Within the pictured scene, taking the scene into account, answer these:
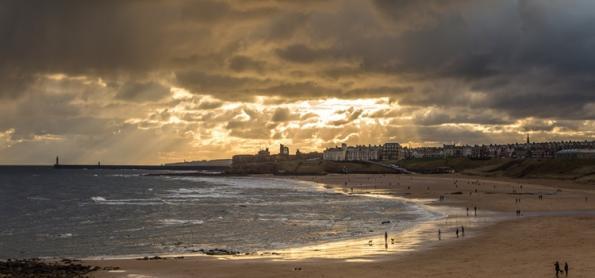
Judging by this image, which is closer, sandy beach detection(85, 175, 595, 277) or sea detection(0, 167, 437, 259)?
sandy beach detection(85, 175, 595, 277)

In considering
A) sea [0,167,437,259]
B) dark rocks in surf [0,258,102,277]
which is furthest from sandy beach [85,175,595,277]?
sea [0,167,437,259]

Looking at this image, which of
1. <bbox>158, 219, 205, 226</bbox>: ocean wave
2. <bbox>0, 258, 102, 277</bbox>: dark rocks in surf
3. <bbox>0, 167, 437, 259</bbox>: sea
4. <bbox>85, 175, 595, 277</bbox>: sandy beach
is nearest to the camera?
<bbox>85, 175, 595, 277</bbox>: sandy beach

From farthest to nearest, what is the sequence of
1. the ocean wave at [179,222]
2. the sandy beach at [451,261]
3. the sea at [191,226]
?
the ocean wave at [179,222] → the sea at [191,226] → the sandy beach at [451,261]

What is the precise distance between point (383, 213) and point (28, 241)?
152ft

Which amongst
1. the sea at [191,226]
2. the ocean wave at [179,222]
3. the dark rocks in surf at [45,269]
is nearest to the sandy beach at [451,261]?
the dark rocks in surf at [45,269]

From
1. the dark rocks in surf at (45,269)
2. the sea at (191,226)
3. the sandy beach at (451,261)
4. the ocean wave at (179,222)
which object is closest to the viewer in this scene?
the sandy beach at (451,261)

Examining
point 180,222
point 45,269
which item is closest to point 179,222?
point 180,222

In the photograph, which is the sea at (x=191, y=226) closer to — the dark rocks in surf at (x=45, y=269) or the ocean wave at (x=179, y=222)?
the ocean wave at (x=179, y=222)

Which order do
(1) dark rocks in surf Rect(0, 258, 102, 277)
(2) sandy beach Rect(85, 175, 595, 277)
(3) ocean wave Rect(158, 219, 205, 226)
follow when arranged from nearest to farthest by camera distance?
(2) sandy beach Rect(85, 175, 595, 277) → (1) dark rocks in surf Rect(0, 258, 102, 277) → (3) ocean wave Rect(158, 219, 205, 226)

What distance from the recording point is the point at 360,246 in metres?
52.8

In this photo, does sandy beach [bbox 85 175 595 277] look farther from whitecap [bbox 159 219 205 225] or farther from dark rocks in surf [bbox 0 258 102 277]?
whitecap [bbox 159 219 205 225]

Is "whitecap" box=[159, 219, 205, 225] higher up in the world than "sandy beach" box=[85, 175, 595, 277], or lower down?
lower down

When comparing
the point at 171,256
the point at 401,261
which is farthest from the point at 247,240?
the point at 401,261

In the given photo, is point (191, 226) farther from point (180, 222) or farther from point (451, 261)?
point (451, 261)
